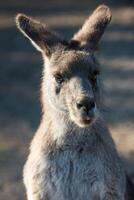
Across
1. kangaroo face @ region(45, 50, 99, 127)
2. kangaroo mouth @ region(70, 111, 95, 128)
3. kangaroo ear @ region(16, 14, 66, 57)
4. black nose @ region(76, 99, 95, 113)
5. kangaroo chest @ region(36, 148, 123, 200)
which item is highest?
kangaroo ear @ region(16, 14, 66, 57)

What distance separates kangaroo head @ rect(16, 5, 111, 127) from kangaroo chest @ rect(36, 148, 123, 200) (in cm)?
37

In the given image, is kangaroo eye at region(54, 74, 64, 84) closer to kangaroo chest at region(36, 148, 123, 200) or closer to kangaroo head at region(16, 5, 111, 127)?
kangaroo head at region(16, 5, 111, 127)

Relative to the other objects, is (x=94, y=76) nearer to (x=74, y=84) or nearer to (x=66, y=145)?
(x=74, y=84)

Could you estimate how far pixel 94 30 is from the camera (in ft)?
20.9

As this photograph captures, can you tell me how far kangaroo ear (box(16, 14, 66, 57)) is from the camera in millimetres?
6172

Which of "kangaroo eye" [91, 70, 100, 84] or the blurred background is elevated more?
the blurred background

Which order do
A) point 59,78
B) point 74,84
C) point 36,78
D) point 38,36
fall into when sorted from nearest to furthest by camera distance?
point 74,84 < point 59,78 < point 38,36 < point 36,78

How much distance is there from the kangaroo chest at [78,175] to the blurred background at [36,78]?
1.68 metres

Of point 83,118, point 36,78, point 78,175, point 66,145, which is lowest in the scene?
point 78,175

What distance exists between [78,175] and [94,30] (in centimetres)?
114

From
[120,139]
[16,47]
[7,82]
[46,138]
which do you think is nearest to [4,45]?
[16,47]

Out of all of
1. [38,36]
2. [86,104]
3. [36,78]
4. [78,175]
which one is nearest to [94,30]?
[38,36]

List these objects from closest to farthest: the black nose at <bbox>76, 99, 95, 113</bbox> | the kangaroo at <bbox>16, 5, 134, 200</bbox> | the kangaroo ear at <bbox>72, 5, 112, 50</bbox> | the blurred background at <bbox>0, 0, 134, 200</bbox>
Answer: the black nose at <bbox>76, 99, 95, 113</bbox> < the kangaroo at <bbox>16, 5, 134, 200</bbox> < the kangaroo ear at <bbox>72, 5, 112, 50</bbox> < the blurred background at <bbox>0, 0, 134, 200</bbox>

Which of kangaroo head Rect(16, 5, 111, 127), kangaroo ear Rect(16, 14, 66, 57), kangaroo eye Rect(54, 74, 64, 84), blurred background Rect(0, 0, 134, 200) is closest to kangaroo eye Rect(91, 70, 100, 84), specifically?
kangaroo head Rect(16, 5, 111, 127)
